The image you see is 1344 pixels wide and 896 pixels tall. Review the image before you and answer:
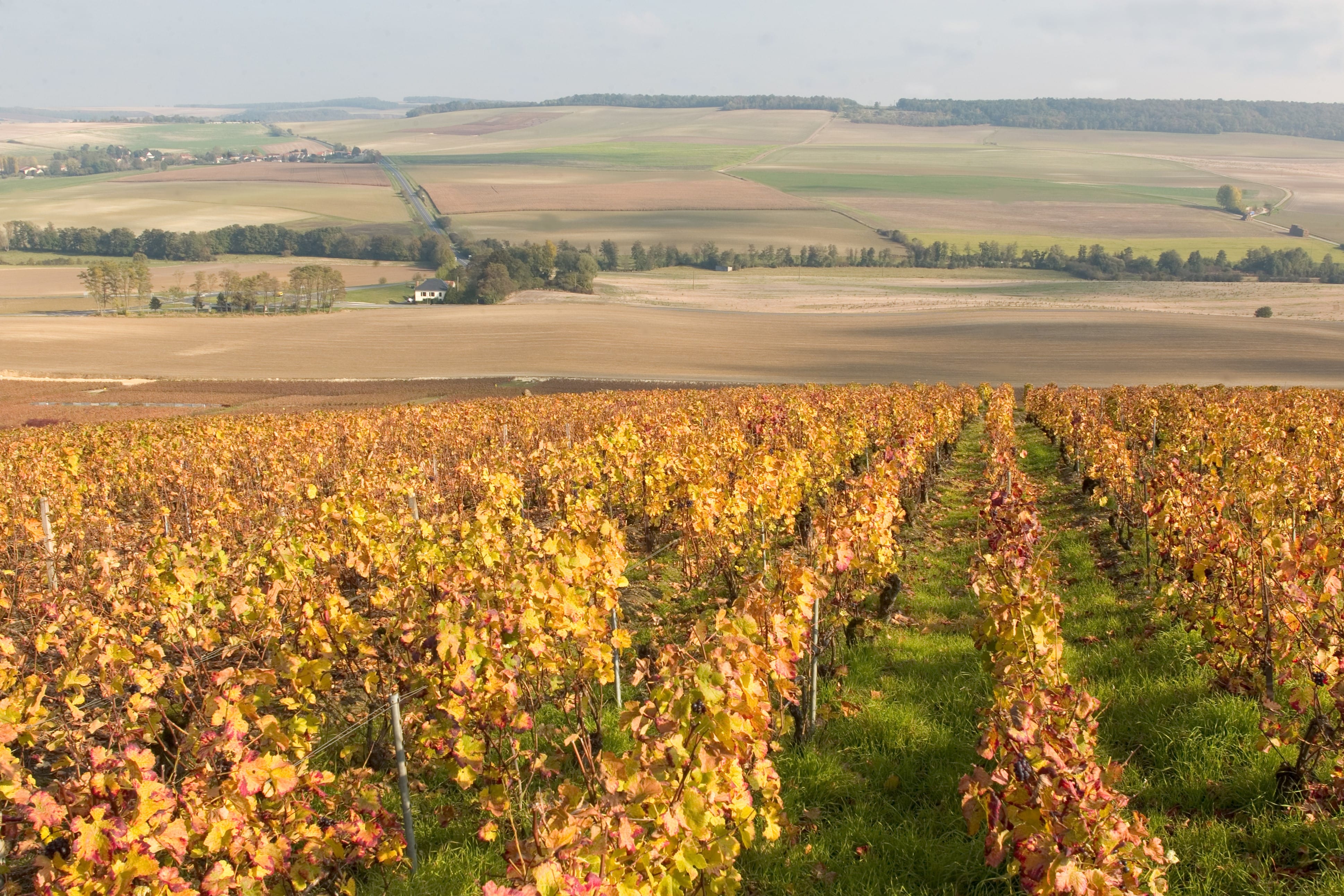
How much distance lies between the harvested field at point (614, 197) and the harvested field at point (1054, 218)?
548 inches

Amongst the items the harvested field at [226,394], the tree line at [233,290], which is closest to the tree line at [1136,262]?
the tree line at [233,290]

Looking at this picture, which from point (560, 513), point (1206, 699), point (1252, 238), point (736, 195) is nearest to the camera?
point (1206, 699)

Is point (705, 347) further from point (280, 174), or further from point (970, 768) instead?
point (280, 174)

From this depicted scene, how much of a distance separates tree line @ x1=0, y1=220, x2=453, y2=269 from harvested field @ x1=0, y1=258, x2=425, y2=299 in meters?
2.36

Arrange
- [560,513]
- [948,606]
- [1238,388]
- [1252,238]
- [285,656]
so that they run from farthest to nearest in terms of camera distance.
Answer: [1252,238] < [1238,388] < [560,513] < [948,606] < [285,656]

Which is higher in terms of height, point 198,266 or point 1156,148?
point 1156,148

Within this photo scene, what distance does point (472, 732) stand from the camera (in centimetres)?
504

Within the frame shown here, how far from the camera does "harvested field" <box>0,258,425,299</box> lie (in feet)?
267

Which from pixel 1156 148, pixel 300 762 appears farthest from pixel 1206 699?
pixel 1156 148

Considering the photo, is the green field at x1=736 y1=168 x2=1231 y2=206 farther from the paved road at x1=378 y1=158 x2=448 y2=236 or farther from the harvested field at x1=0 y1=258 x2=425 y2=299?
the harvested field at x1=0 y1=258 x2=425 y2=299

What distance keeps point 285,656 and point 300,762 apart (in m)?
0.88

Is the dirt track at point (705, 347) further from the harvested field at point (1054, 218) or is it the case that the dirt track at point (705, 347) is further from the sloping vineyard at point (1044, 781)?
the harvested field at point (1054, 218)

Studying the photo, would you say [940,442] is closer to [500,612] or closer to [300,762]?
[500,612]

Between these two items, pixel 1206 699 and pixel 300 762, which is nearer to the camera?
pixel 300 762
